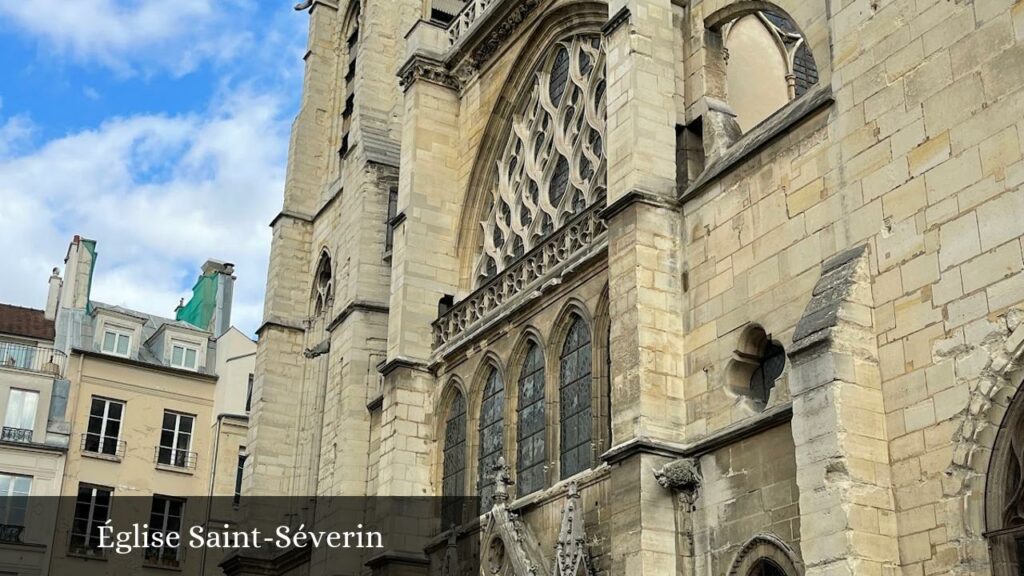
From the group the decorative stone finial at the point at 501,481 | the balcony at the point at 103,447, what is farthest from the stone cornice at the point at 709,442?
the balcony at the point at 103,447

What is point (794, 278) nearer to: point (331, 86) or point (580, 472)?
point (580, 472)

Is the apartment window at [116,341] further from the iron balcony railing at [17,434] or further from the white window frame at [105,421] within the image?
the iron balcony railing at [17,434]

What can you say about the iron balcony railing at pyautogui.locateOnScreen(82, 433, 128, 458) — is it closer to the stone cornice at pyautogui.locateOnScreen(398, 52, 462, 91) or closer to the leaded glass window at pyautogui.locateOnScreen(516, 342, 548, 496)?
the stone cornice at pyautogui.locateOnScreen(398, 52, 462, 91)

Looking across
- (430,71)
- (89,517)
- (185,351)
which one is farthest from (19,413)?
(430,71)

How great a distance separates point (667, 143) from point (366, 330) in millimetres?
7708

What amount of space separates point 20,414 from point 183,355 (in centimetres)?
431

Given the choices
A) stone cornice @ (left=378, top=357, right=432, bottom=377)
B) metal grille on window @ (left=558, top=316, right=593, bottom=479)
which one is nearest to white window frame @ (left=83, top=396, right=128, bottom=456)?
stone cornice @ (left=378, top=357, right=432, bottom=377)

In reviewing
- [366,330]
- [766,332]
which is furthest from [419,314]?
[766,332]

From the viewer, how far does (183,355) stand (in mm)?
31375

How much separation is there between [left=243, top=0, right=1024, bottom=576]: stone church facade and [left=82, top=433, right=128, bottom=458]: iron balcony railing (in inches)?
277

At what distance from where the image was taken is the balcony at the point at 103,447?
1121 inches

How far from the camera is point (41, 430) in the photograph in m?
28.0

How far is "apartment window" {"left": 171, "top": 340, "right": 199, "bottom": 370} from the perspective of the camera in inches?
1230

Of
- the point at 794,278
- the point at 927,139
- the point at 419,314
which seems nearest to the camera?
the point at 927,139
